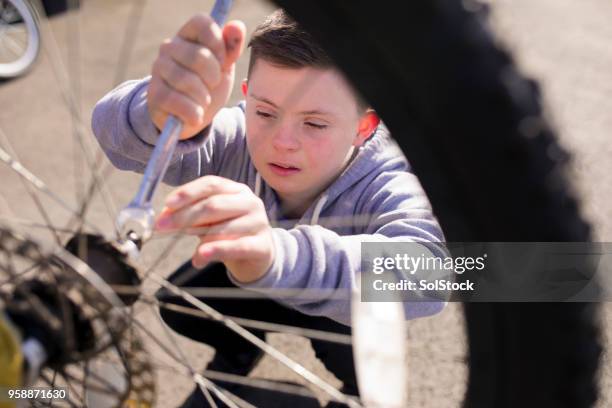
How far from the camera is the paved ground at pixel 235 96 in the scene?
1.11 m

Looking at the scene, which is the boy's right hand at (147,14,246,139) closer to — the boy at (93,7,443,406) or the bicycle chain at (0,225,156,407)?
the boy at (93,7,443,406)

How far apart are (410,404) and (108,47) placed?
127cm

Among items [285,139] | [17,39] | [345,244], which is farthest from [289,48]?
[17,39]

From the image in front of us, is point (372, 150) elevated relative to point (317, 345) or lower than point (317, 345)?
elevated

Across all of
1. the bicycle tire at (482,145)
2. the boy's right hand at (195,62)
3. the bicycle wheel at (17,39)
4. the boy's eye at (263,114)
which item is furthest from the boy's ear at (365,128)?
the bicycle wheel at (17,39)

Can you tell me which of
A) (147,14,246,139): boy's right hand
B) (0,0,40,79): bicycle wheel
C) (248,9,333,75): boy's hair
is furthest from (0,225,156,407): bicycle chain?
(0,0,40,79): bicycle wheel

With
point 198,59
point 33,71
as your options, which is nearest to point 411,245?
point 198,59

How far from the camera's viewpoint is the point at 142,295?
566 millimetres

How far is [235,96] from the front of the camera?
1.62m

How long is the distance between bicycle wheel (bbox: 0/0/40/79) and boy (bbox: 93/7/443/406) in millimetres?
904

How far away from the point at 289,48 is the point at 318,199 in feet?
0.62

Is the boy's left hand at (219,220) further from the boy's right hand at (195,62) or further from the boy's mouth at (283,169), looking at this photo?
the boy's mouth at (283,169)

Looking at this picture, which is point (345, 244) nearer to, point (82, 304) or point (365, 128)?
point (365, 128)

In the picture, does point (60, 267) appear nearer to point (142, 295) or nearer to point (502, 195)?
point (142, 295)
